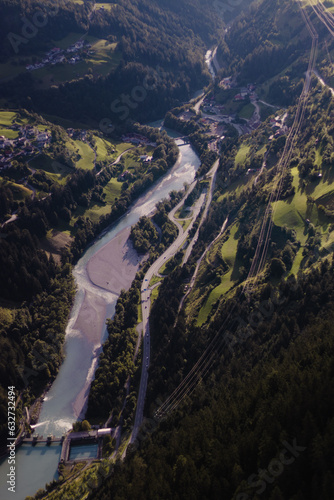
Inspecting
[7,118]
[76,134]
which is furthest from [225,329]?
[7,118]

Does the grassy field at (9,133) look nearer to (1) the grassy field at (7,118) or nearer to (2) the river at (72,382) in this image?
(1) the grassy field at (7,118)

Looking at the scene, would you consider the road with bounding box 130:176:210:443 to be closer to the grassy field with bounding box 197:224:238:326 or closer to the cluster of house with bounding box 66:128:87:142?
the grassy field with bounding box 197:224:238:326

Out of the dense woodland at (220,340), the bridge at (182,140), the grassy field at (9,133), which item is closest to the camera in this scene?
the dense woodland at (220,340)

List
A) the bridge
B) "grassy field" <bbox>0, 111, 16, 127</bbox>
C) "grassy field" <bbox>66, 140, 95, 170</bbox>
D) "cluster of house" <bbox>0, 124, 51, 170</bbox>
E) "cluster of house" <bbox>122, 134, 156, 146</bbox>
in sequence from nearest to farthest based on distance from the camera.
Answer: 1. "cluster of house" <bbox>0, 124, 51, 170</bbox>
2. "grassy field" <bbox>66, 140, 95, 170</bbox>
3. "grassy field" <bbox>0, 111, 16, 127</bbox>
4. "cluster of house" <bbox>122, 134, 156, 146</bbox>
5. the bridge

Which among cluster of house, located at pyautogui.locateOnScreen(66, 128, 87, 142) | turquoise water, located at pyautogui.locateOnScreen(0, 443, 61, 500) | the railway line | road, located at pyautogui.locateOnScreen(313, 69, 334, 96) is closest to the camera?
turquoise water, located at pyautogui.locateOnScreen(0, 443, 61, 500)

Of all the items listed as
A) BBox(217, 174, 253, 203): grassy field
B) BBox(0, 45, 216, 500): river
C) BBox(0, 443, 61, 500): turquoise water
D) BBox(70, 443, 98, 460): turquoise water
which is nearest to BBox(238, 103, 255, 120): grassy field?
BBox(217, 174, 253, 203): grassy field

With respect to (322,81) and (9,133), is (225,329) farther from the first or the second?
(322,81)

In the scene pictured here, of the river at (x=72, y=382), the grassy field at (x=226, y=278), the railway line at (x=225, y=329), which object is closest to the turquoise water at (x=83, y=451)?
the river at (x=72, y=382)
